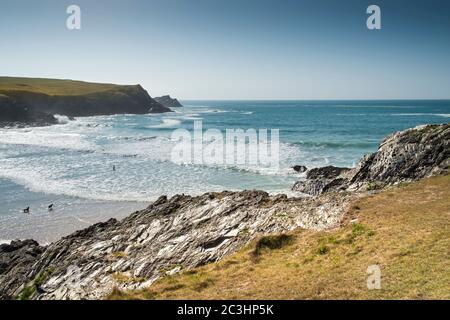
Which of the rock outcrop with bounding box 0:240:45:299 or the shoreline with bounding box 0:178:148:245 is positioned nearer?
the rock outcrop with bounding box 0:240:45:299

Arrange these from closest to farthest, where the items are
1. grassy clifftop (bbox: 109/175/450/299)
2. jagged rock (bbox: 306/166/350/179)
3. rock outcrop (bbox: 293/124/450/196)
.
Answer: grassy clifftop (bbox: 109/175/450/299) → rock outcrop (bbox: 293/124/450/196) → jagged rock (bbox: 306/166/350/179)

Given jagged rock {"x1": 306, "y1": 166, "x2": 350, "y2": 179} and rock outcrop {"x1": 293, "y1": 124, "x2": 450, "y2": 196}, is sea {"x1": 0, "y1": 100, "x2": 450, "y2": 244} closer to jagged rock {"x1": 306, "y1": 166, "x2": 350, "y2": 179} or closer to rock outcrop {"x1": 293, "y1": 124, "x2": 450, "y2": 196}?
jagged rock {"x1": 306, "y1": 166, "x2": 350, "y2": 179}

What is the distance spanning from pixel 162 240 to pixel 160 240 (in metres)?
0.16

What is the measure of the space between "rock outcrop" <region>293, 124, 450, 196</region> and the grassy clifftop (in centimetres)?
801

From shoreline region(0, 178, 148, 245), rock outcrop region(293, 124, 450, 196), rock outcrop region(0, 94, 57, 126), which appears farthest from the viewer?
rock outcrop region(0, 94, 57, 126)

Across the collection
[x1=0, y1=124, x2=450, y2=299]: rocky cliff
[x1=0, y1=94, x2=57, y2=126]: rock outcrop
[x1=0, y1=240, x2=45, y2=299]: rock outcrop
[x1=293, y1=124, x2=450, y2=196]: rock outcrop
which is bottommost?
[x1=0, y1=240, x2=45, y2=299]: rock outcrop

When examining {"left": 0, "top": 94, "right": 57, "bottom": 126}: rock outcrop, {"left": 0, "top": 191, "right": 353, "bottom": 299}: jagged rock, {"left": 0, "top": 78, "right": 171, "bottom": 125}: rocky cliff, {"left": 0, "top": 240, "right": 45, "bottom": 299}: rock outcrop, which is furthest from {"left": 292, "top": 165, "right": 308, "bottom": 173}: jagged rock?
{"left": 0, "top": 78, "right": 171, "bottom": 125}: rocky cliff

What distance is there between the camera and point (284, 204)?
2525 cm

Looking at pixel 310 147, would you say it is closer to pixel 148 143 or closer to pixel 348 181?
pixel 148 143

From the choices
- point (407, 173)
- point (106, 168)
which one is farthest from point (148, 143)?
point (407, 173)

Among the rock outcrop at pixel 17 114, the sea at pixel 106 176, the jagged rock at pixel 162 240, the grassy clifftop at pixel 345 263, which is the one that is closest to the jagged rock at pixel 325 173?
the sea at pixel 106 176

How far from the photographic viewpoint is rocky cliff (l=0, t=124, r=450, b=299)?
20.5 metres

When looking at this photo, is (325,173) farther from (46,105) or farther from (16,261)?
(46,105)

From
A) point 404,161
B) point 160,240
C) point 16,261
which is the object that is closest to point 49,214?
point 16,261
